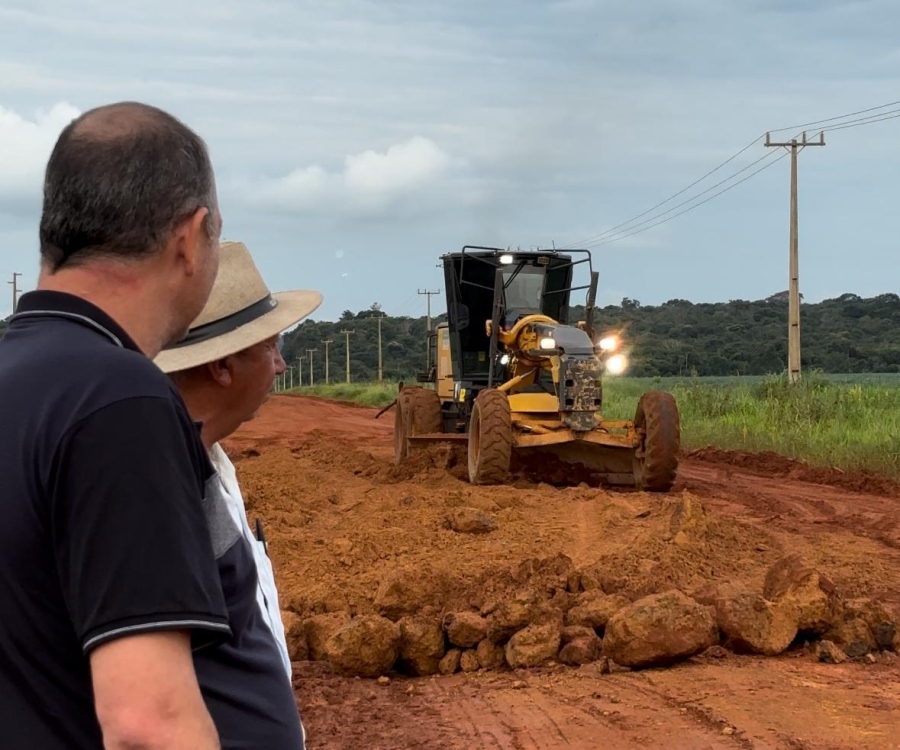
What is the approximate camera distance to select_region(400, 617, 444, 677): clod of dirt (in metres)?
5.69

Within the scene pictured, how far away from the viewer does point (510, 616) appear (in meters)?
5.76

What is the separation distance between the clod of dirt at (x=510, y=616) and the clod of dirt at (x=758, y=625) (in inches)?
39.1

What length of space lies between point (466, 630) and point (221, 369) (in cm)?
360

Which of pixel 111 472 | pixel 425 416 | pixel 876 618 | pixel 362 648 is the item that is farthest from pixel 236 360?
pixel 425 416

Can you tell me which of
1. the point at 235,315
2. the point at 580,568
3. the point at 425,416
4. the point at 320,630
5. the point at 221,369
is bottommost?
the point at 320,630

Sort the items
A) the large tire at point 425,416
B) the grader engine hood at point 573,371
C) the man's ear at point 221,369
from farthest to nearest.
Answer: the large tire at point 425,416 < the grader engine hood at point 573,371 < the man's ear at point 221,369

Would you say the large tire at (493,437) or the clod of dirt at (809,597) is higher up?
the large tire at (493,437)

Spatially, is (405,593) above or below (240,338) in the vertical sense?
below

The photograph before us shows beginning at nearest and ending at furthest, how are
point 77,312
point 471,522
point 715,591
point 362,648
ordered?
point 77,312 → point 362,648 → point 715,591 → point 471,522

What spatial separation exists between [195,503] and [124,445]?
0.13 meters

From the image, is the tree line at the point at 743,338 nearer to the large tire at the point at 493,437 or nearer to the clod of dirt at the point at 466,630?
the large tire at the point at 493,437

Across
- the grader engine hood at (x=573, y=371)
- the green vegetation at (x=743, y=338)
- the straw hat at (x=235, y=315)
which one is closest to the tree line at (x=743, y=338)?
the green vegetation at (x=743, y=338)

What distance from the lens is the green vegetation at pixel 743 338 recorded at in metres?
48.6

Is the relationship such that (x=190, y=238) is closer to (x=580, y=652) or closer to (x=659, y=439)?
(x=580, y=652)
